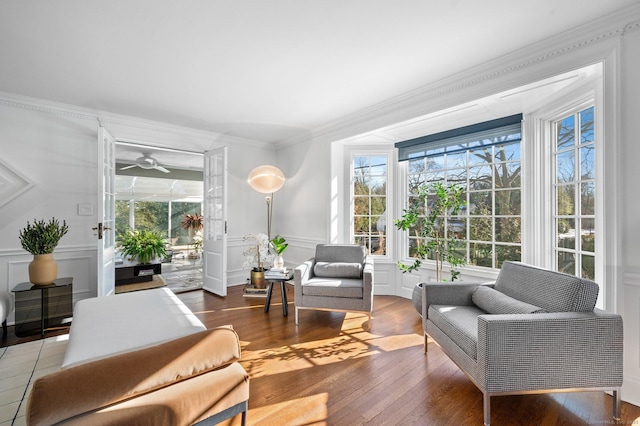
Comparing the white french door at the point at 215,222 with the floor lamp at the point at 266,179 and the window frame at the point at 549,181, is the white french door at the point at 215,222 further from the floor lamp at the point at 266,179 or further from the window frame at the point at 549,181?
the window frame at the point at 549,181

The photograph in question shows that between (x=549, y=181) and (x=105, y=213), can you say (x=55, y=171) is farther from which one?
(x=549, y=181)

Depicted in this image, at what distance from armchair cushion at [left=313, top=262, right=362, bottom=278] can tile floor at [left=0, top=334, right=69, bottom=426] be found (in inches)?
93.4

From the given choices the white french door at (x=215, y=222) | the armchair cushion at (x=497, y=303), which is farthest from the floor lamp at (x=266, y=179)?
the armchair cushion at (x=497, y=303)

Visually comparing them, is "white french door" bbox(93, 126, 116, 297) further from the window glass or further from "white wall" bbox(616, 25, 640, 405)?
"white wall" bbox(616, 25, 640, 405)

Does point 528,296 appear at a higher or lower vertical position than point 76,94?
lower

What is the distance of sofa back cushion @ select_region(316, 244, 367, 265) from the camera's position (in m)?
3.59

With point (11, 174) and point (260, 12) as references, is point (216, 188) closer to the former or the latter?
point (11, 174)

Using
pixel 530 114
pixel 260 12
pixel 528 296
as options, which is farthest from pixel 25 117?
pixel 530 114

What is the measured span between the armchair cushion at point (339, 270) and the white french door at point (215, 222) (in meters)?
1.57

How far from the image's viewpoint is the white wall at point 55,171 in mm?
3229

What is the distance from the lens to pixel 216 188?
177 inches

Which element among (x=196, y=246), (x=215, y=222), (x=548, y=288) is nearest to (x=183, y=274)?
(x=215, y=222)

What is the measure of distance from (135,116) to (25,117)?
1.07 m

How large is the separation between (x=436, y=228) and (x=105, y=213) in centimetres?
399
